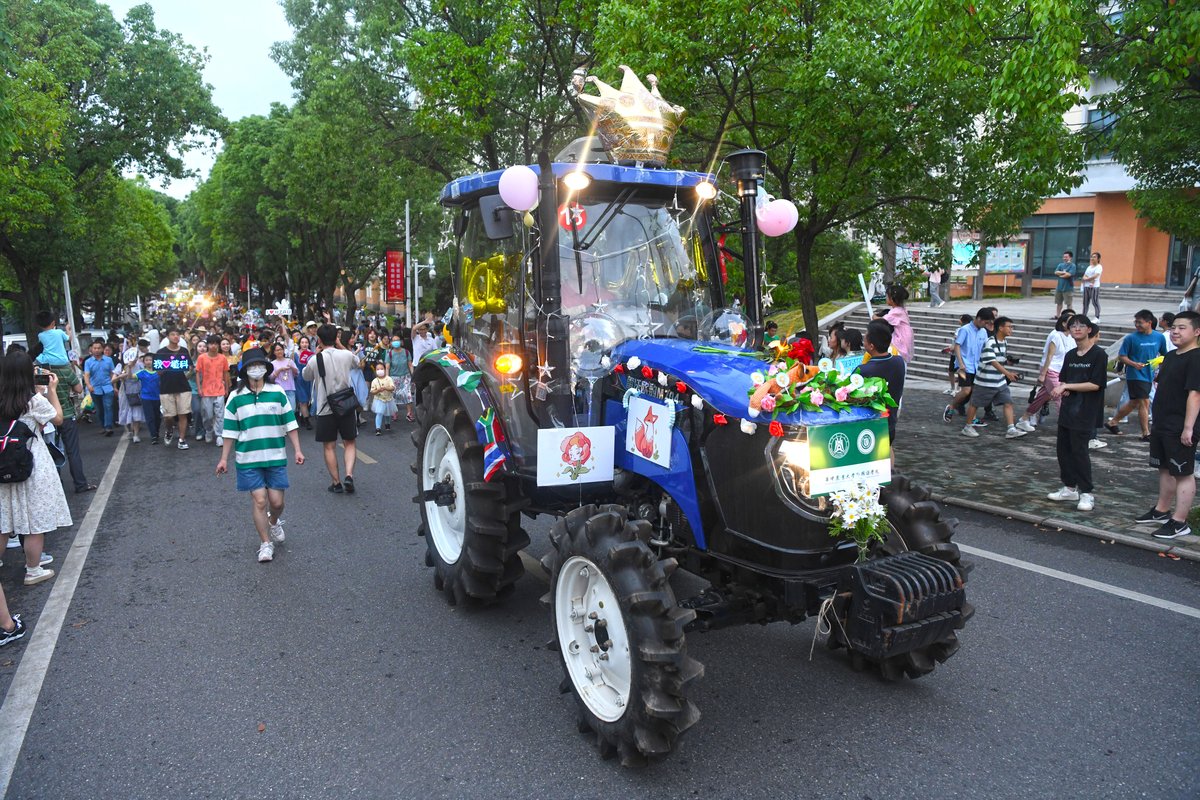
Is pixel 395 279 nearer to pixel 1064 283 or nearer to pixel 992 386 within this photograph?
pixel 1064 283

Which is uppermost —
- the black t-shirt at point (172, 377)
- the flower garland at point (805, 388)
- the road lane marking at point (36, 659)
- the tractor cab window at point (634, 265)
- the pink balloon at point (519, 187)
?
the pink balloon at point (519, 187)

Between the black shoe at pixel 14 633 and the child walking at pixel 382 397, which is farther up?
the child walking at pixel 382 397

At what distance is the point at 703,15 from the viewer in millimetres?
11266

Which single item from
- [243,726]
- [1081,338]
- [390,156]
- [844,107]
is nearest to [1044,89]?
[1081,338]

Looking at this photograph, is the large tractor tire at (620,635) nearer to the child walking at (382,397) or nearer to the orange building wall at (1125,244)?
the child walking at (382,397)

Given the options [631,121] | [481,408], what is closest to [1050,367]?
[631,121]

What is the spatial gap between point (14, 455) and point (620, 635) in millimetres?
4711

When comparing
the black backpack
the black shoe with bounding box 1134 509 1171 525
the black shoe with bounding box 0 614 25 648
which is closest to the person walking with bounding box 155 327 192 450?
the black backpack

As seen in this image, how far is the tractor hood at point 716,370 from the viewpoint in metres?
3.76

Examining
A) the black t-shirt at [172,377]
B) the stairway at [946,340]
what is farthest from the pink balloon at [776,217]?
the stairway at [946,340]

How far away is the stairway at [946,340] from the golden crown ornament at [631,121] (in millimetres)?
14397

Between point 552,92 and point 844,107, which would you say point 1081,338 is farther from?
point 552,92

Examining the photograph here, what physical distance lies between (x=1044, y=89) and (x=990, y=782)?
248 inches

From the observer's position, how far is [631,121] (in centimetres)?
533
